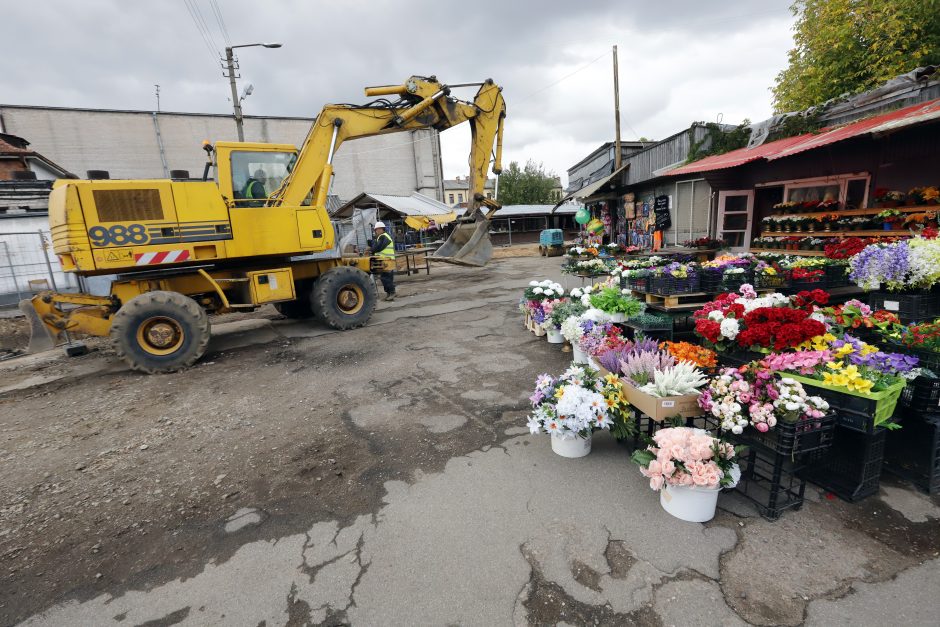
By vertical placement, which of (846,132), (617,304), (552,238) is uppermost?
(846,132)

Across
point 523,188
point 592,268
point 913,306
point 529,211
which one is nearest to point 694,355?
point 913,306

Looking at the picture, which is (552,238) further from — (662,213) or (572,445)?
(572,445)

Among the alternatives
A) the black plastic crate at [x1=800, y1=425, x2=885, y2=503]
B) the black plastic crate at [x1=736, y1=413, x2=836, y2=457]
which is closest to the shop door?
the black plastic crate at [x1=800, y1=425, x2=885, y2=503]

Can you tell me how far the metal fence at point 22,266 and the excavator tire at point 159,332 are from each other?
8.51m

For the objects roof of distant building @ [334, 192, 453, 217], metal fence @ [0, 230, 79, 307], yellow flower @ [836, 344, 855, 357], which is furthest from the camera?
roof of distant building @ [334, 192, 453, 217]

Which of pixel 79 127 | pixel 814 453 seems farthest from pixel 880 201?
pixel 79 127

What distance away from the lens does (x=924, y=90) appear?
689 cm

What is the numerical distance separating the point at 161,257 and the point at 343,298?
312 centimetres

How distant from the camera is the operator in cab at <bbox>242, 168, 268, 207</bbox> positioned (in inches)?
285

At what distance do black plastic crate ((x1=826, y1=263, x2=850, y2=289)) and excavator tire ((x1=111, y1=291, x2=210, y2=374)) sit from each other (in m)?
9.20

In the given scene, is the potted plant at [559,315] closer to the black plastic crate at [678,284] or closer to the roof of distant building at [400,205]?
the black plastic crate at [678,284]

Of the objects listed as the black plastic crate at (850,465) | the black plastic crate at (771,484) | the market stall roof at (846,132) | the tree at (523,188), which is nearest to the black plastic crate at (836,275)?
the market stall roof at (846,132)

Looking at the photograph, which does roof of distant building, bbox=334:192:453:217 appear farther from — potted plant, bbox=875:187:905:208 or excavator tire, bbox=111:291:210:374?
potted plant, bbox=875:187:905:208

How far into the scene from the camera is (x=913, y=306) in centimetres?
405
